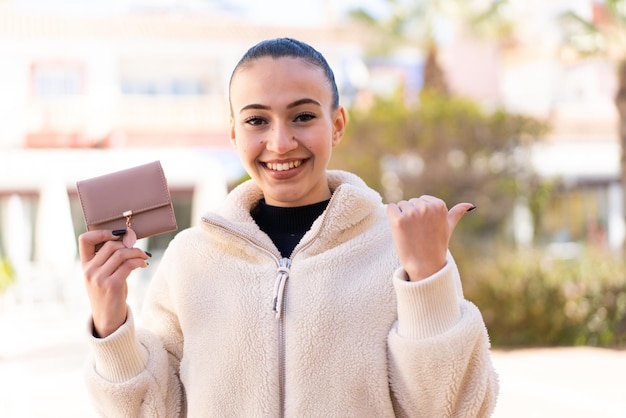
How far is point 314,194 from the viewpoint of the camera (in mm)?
1853

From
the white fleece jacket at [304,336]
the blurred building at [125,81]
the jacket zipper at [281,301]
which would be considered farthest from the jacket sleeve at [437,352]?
the blurred building at [125,81]

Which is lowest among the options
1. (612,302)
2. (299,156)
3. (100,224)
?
(612,302)

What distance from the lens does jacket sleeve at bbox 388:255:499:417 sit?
1566 millimetres

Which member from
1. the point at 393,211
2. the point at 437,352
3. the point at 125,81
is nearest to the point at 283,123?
the point at 393,211

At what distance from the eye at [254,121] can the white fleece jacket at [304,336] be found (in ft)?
0.70

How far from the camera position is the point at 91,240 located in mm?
1654

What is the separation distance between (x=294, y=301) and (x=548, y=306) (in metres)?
8.85

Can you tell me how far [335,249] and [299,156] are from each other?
0.20 metres

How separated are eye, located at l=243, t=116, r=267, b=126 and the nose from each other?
0.15ft

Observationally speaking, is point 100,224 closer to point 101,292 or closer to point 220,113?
point 101,292

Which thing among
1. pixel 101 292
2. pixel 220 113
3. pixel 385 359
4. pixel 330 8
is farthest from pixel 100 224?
pixel 330 8

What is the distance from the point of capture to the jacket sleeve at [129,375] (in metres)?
1.70

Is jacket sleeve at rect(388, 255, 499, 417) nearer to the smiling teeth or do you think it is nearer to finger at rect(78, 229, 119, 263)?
the smiling teeth

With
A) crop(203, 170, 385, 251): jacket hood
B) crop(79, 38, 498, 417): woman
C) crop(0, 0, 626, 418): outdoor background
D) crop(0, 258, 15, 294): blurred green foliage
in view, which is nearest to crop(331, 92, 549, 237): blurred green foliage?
crop(0, 0, 626, 418): outdoor background
